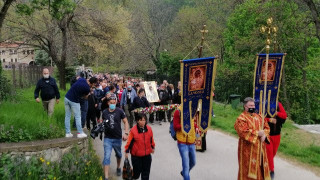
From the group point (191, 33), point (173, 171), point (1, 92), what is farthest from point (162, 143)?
point (191, 33)

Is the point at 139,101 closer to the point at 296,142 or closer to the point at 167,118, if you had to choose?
the point at 167,118

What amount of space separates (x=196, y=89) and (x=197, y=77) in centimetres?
24

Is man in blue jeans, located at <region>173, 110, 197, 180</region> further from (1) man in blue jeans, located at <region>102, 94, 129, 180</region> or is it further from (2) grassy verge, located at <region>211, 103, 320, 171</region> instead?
(2) grassy verge, located at <region>211, 103, 320, 171</region>

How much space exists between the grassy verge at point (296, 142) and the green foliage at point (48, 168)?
5.62m

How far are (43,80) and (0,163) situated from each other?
3366 mm

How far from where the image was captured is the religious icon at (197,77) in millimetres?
6184

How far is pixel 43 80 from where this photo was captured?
915 cm

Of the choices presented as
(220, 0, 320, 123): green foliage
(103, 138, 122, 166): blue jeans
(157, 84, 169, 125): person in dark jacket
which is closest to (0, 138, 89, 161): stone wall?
(103, 138, 122, 166): blue jeans

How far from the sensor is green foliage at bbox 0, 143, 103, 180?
607 cm

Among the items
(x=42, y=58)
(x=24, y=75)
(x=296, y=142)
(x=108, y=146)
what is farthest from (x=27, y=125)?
(x=42, y=58)

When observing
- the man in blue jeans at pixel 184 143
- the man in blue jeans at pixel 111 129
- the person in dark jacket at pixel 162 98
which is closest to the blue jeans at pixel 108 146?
the man in blue jeans at pixel 111 129

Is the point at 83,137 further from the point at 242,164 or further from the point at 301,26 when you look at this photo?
the point at 301,26

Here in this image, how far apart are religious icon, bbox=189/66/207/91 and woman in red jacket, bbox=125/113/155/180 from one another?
1.16m

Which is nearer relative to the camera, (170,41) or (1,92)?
(1,92)
